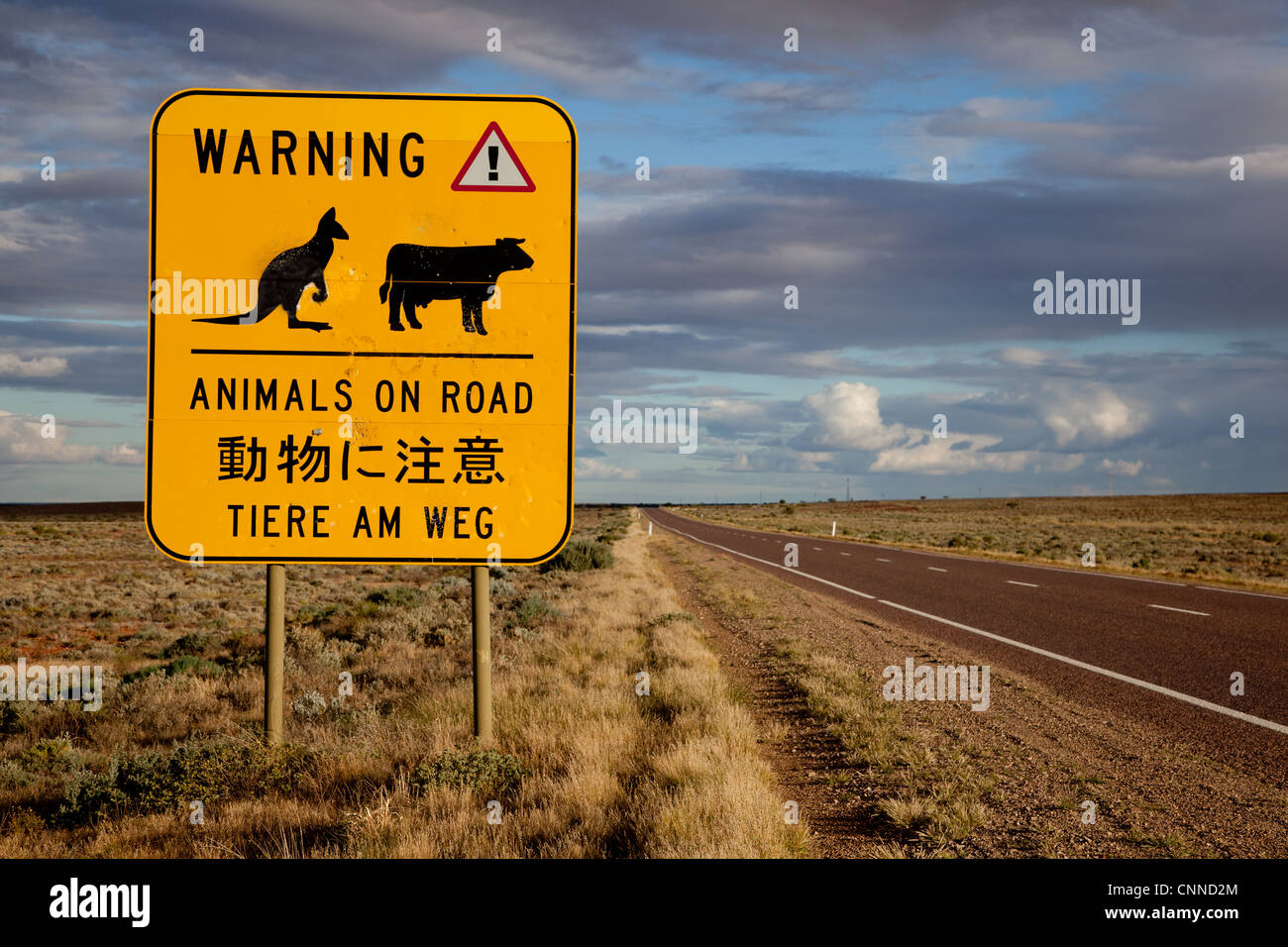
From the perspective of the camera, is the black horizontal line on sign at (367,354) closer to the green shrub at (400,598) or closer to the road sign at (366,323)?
the road sign at (366,323)

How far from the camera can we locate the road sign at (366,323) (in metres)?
5.71

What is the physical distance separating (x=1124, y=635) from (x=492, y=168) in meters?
10.6

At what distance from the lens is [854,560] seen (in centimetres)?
2769

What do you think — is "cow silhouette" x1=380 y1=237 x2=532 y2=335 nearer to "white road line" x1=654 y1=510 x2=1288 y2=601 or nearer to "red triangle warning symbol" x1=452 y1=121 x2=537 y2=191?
"red triangle warning symbol" x1=452 y1=121 x2=537 y2=191

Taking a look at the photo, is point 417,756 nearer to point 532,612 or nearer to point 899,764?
point 899,764

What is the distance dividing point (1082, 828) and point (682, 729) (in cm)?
266

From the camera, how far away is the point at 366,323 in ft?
18.8

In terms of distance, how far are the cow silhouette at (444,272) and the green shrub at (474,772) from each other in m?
2.80

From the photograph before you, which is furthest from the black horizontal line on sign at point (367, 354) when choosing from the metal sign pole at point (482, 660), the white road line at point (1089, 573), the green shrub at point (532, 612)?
the white road line at point (1089, 573)

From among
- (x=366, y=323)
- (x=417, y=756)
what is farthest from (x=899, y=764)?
(x=366, y=323)

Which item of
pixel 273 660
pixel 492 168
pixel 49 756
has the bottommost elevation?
pixel 49 756
